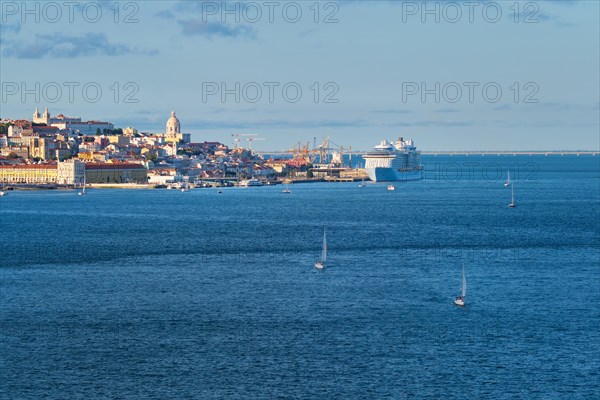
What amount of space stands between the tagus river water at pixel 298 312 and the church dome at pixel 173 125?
6623 centimetres

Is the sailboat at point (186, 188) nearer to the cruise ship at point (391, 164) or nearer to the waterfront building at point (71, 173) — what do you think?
the waterfront building at point (71, 173)

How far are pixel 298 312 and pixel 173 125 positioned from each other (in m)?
82.4

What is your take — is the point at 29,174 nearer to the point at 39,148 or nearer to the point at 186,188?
the point at 186,188

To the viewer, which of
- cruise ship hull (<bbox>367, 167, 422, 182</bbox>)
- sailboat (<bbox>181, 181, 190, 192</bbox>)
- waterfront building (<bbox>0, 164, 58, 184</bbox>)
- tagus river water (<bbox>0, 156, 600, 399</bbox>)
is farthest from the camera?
cruise ship hull (<bbox>367, 167, 422, 182</bbox>)

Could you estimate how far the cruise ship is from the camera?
233 ft

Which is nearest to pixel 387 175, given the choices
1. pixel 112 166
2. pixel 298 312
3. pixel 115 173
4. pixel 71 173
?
pixel 115 173

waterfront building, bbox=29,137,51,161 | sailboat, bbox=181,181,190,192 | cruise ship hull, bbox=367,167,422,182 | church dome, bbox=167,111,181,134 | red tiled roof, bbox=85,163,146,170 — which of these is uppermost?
church dome, bbox=167,111,181,134

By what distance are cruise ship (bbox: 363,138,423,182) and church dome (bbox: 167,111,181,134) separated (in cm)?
2781

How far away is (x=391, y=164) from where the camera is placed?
235 feet

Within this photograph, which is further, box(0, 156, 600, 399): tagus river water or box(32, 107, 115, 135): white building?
box(32, 107, 115, 135): white building

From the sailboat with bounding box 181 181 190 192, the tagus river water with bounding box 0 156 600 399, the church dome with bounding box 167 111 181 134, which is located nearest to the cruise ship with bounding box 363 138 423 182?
the sailboat with bounding box 181 181 190 192

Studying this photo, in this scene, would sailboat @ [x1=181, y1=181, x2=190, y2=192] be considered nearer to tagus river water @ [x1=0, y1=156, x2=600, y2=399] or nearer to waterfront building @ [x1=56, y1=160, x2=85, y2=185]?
waterfront building @ [x1=56, y1=160, x2=85, y2=185]

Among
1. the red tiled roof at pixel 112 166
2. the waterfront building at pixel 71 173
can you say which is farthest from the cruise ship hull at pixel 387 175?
the waterfront building at pixel 71 173

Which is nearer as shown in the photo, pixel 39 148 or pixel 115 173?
pixel 115 173
